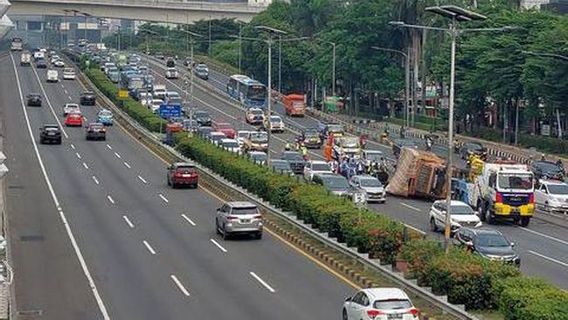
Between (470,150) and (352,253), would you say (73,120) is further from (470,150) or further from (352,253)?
(352,253)

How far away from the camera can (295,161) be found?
7138 cm

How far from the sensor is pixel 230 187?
191 feet

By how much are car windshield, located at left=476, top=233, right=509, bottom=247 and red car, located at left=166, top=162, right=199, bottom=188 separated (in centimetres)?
2380

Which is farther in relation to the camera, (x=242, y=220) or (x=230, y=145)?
(x=230, y=145)

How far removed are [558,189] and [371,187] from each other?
29.5 feet

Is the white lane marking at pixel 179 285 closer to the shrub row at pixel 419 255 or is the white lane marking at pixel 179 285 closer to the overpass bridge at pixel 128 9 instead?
the shrub row at pixel 419 255

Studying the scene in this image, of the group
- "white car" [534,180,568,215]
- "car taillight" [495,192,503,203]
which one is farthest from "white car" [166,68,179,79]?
"car taillight" [495,192,503,203]

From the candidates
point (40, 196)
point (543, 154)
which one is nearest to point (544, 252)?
point (40, 196)

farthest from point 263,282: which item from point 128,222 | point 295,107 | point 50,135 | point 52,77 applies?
point 52,77

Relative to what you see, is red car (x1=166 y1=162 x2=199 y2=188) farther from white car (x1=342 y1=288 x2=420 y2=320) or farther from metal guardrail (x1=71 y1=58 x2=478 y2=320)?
white car (x1=342 y1=288 x2=420 y2=320)

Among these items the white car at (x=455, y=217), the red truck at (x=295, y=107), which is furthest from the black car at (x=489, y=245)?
the red truck at (x=295, y=107)

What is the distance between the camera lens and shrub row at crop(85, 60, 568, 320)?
26984 millimetres

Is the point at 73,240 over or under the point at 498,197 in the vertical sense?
A: under

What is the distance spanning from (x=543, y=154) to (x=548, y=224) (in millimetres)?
33409
